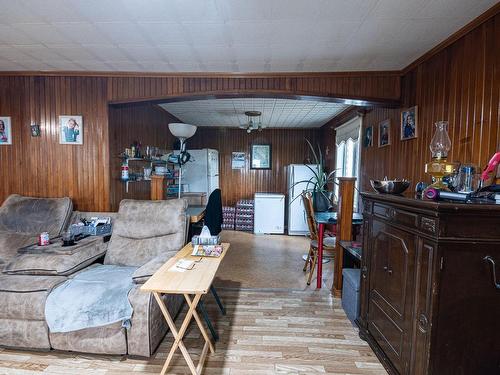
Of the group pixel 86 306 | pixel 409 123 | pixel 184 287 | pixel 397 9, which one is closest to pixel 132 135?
pixel 86 306

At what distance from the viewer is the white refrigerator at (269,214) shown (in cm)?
550

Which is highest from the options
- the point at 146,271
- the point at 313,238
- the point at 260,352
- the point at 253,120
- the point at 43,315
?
the point at 253,120

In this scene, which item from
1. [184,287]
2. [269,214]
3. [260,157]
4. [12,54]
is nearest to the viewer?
[184,287]

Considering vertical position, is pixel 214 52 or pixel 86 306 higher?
pixel 214 52

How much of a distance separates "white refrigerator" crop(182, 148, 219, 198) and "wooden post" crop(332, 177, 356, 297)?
9.47 ft

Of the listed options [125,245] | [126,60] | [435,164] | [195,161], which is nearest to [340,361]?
[435,164]

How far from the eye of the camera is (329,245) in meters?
3.12

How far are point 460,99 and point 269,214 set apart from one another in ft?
13.2

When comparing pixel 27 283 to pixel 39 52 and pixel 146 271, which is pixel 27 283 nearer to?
pixel 146 271

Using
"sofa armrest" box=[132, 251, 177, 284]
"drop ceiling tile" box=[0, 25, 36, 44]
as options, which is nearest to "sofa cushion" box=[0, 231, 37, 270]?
"sofa armrest" box=[132, 251, 177, 284]

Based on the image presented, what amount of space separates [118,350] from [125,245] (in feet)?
2.97

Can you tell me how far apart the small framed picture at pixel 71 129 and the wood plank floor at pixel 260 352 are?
206 cm

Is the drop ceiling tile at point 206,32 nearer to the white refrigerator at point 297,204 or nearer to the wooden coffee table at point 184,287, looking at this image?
the wooden coffee table at point 184,287

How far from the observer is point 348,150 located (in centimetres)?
436
